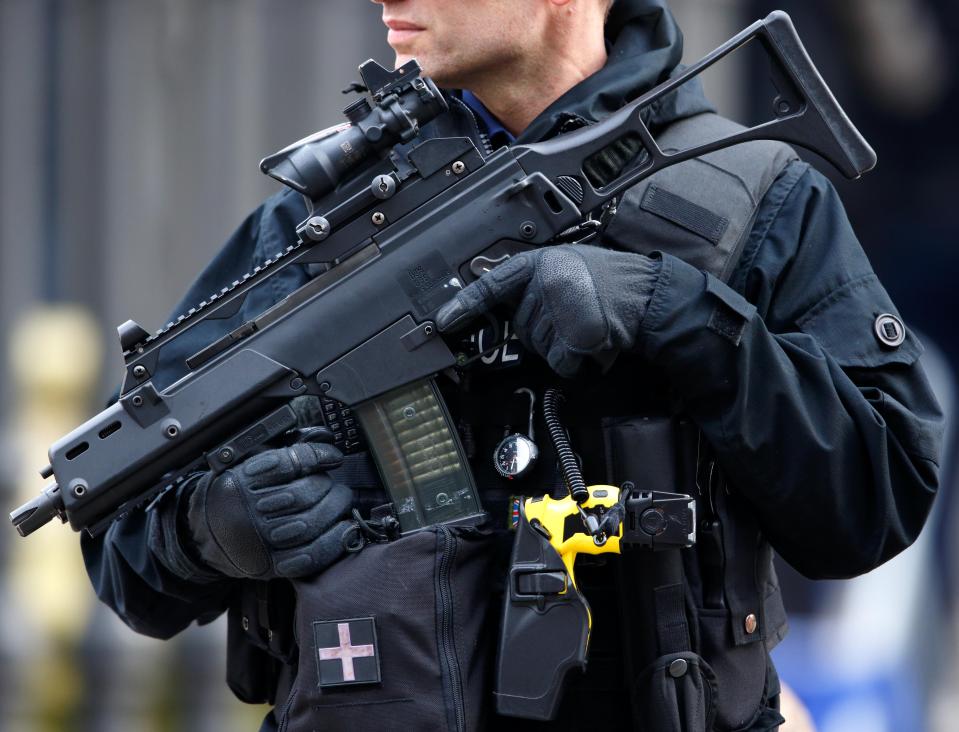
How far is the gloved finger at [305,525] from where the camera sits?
6.66ft

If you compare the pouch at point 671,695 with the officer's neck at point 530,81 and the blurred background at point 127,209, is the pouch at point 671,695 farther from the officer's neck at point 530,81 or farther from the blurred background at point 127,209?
the blurred background at point 127,209

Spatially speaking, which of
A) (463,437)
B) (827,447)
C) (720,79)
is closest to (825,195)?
(827,447)

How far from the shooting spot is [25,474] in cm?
522

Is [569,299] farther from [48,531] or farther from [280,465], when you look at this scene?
[48,531]

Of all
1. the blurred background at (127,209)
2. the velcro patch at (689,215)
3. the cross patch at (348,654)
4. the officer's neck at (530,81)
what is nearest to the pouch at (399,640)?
the cross patch at (348,654)

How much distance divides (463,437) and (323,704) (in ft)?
1.46

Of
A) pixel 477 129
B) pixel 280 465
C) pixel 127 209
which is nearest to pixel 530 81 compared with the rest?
pixel 477 129

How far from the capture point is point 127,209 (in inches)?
211

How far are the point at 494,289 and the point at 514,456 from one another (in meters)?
0.26

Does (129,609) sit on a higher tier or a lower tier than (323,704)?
higher

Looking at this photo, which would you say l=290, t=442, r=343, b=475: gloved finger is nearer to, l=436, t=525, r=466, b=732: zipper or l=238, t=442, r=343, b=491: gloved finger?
l=238, t=442, r=343, b=491: gloved finger

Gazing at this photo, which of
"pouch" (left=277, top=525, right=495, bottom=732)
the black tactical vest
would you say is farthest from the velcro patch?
"pouch" (left=277, top=525, right=495, bottom=732)

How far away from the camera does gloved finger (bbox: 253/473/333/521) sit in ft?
6.67

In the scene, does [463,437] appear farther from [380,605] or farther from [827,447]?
[827,447]
